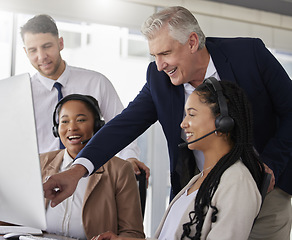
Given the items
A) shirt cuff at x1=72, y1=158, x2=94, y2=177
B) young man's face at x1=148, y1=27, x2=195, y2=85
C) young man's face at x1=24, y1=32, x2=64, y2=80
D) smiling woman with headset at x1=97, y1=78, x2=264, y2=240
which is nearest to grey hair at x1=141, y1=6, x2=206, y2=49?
young man's face at x1=148, y1=27, x2=195, y2=85

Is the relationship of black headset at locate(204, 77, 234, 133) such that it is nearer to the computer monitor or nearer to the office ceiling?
the computer monitor

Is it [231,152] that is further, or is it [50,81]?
[50,81]

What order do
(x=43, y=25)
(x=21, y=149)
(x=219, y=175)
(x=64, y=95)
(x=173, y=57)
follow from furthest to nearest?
(x=43, y=25), (x=64, y=95), (x=173, y=57), (x=219, y=175), (x=21, y=149)

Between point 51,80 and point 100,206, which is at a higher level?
point 51,80

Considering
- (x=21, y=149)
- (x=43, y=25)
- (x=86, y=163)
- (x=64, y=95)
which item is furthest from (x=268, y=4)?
(x=21, y=149)

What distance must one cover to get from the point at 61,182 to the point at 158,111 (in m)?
0.54

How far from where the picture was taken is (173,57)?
1640 millimetres

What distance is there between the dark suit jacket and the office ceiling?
314 centimetres

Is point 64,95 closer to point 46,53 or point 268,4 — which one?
point 46,53

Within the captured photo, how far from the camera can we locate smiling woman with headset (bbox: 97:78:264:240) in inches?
47.5

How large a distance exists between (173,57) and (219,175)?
1.74 ft

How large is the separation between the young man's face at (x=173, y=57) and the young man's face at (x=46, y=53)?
1384 millimetres

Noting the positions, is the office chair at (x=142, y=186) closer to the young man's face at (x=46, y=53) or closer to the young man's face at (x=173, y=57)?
the young man's face at (x=173, y=57)

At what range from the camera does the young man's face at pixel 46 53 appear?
2918 mm
